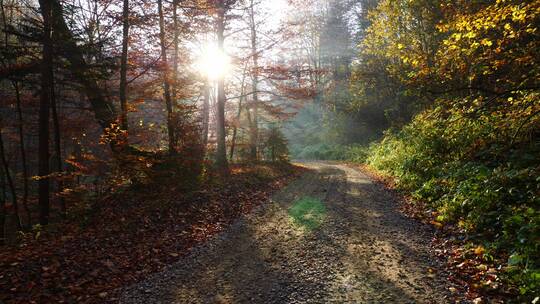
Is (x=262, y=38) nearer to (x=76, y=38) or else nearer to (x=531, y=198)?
(x=76, y=38)

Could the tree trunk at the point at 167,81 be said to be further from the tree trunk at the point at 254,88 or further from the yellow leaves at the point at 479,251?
the yellow leaves at the point at 479,251

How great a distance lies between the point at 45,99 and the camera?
35.0 feet

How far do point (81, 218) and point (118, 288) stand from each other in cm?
461

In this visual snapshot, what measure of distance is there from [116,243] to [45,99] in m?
6.25

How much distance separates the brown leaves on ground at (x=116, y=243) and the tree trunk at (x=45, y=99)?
2.69m

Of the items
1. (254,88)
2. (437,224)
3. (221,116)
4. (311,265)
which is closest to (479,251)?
(437,224)

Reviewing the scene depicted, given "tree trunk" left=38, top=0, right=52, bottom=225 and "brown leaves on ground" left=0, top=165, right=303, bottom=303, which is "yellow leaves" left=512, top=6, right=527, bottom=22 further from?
"tree trunk" left=38, top=0, right=52, bottom=225

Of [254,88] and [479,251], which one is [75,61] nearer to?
[254,88]

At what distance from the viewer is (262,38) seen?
19828 mm

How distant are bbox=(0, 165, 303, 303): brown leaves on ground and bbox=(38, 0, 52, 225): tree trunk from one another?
2.69m

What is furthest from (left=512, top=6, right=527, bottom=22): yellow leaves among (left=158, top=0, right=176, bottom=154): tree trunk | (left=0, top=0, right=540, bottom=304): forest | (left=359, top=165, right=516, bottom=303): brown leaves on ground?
(left=158, top=0, right=176, bottom=154): tree trunk

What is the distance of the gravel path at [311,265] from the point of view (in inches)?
202

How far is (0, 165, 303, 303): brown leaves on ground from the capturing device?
555 cm

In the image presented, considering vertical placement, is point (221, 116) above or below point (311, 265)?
above
